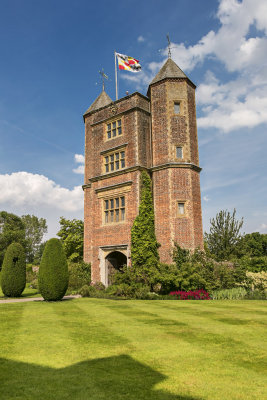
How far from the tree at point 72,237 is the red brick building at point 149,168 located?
4.06 metres

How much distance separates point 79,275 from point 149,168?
921 centimetres

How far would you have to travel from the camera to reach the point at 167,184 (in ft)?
61.4

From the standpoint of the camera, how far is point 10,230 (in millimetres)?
57031

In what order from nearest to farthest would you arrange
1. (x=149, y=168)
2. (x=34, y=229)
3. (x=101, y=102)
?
(x=149, y=168) → (x=101, y=102) → (x=34, y=229)

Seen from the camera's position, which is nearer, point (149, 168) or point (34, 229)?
point (149, 168)

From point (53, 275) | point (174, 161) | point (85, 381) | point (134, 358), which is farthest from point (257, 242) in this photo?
point (85, 381)

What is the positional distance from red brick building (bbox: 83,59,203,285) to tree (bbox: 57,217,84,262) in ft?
13.3

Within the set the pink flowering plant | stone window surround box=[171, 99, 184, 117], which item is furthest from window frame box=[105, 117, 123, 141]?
the pink flowering plant

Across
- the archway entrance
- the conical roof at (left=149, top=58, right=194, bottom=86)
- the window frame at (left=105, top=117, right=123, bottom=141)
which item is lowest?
the archway entrance

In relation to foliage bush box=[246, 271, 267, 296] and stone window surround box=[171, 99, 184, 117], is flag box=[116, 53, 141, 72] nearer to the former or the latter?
stone window surround box=[171, 99, 184, 117]

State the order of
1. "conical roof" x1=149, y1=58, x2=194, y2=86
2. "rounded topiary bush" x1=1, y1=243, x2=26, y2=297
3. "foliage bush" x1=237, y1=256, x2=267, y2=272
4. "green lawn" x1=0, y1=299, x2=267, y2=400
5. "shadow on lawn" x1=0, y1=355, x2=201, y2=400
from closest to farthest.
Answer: "shadow on lawn" x1=0, y1=355, x2=201, y2=400 < "green lawn" x1=0, y1=299, x2=267, y2=400 < "rounded topiary bush" x1=1, y1=243, x2=26, y2=297 < "conical roof" x1=149, y1=58, x2=194, y2=86 < "foliage bush" x1=237, y1=256, x2=267, y2=272

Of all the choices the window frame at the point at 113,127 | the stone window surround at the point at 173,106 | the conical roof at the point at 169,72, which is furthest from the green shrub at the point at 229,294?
the conical roof at the point at 169,72

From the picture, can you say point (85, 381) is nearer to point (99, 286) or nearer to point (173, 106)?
point (99, 286)

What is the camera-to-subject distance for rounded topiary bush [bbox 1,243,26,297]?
18297 mm
